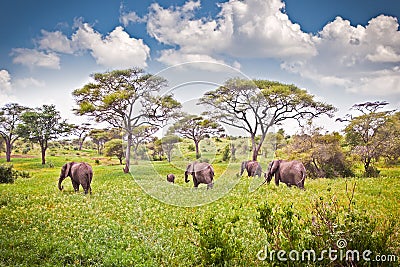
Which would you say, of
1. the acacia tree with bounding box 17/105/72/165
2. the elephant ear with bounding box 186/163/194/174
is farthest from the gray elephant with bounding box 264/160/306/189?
the acacia tree with bounding box 17/105/72/165

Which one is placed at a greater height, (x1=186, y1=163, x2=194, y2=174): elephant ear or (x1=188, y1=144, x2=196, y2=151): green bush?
(x1=188, y1=144, x2=196, y2=151): green bush

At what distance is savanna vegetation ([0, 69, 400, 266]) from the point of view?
404 cm

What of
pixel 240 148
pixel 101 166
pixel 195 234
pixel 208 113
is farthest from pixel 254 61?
pixel 101 166

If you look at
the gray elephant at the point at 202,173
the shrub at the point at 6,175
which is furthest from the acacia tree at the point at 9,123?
the gray elephant at the point at 202,173

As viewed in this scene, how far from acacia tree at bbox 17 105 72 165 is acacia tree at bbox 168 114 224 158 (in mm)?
5274

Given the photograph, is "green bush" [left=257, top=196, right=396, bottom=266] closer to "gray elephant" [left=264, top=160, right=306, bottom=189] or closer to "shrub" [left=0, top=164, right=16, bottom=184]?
"gray elephant" [left=264, top=160, right=306, bottom=189]

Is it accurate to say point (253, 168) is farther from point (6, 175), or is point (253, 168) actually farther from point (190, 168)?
point (6, 175)

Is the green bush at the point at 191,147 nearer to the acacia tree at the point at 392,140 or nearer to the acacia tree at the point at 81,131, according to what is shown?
the acacia tree at the point at 392,140

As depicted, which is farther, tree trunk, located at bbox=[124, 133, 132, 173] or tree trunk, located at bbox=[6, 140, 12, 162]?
tree trunk, located at bbox=[124, 133, 132, 173]

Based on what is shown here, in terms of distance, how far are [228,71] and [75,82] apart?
5281 mm

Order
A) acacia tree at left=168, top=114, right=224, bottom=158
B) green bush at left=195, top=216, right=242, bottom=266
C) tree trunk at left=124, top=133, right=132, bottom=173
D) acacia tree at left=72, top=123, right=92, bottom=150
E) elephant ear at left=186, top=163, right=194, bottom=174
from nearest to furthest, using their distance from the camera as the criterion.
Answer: green bush at left=195, top=216, right=242, bottom=266, acacia tree at left=168, top=114, right=224, bottom=158, elephant ear at left=186, top=163, right=194, bottom=174, tree trunk at left=124, top=133, right=132, bottom=173, acacia tree at left=72, top=123, right=92, bottom=150

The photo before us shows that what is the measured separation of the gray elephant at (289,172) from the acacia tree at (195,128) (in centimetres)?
364

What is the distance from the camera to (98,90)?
1458 centimetres

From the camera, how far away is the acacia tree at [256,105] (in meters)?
7.07
